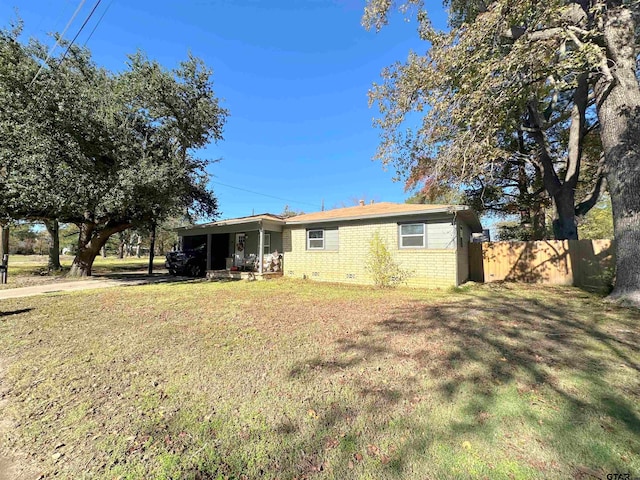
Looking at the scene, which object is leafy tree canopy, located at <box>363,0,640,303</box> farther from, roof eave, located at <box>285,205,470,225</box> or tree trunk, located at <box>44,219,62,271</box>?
tree trunk, located at <box>44,219,62,271</box>

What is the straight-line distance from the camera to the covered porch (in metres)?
13.2

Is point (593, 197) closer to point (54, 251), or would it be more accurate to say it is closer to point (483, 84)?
point (483, 84)

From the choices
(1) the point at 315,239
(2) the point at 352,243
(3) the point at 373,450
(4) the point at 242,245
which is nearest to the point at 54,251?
(4) the point at 242,245

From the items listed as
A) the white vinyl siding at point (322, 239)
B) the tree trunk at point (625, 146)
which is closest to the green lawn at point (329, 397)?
the tree trunk at point (625, 146)

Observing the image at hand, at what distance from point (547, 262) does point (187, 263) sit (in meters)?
16.0

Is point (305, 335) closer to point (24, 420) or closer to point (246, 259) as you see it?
point (24, 420)

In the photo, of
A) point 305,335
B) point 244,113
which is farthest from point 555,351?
point 244,113

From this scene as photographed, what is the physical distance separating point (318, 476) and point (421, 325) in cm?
353

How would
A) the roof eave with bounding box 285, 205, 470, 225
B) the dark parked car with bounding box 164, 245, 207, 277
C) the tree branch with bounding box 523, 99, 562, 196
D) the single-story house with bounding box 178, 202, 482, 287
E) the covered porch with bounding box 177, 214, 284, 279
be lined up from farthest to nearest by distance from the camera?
the dark parked car with bounding box 164, 245, 207, 277
the covered porch with bounding box 177, 214, 284, 279
the tree branch with bounding box 523, 99, 562, 196
the single-story house with bounding box 178, 202, 482, 287
the roof eave with bounding box 285, 205, 470, 225

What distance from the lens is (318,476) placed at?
194 cm

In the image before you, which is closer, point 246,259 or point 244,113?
point 246,259

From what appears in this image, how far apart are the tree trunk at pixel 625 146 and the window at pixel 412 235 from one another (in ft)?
16.4

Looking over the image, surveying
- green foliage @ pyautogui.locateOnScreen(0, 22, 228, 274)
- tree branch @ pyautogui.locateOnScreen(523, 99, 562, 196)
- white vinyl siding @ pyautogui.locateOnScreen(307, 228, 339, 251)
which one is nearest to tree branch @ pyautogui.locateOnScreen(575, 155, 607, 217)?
tree branch @ pyautogui.locateOnScreen(523, 99, 562, 196)

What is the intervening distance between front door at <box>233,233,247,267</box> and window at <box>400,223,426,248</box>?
7.96 meters
